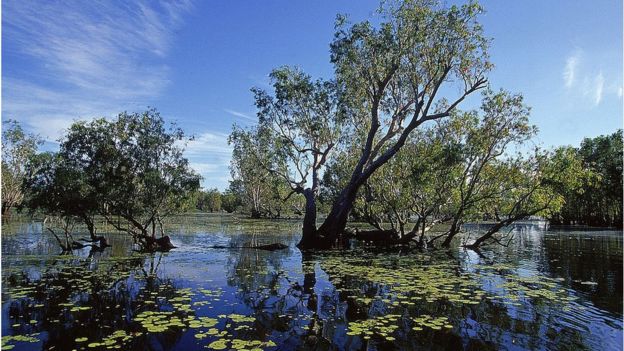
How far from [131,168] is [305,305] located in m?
19.7

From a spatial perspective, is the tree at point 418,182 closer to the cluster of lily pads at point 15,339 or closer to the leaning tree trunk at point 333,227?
the leaning tree trunk at point 333,227

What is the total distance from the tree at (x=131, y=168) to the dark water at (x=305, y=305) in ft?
18.5

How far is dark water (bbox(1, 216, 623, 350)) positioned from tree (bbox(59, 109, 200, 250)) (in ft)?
18.5

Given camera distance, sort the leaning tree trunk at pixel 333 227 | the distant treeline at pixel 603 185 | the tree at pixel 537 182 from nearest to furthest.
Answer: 1. the tree at pixel 537 182
2. the leaning tree trunk at pixel 333 227
3. the distant treeline at pixel 603 185

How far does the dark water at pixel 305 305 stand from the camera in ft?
30.8

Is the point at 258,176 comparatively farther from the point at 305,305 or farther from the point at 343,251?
the point at 305,305

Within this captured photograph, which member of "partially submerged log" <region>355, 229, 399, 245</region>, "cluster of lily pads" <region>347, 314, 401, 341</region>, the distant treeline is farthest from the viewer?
the distant treeline

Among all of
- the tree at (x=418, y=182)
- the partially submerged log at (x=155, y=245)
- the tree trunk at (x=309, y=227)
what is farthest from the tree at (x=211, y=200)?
the partially submerged log at (x=155, y=245)

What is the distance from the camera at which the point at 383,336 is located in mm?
9617

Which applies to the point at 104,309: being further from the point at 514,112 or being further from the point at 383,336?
the point at 514,112

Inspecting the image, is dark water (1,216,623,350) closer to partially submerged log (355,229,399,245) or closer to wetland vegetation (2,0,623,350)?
wetland vegetation (2,0,623,350)

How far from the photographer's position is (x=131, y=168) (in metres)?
27.6

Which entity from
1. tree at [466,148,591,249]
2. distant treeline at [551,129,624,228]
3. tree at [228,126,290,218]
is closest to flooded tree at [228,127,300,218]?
tree at [228,126,290,218]

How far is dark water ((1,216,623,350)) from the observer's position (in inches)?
369
